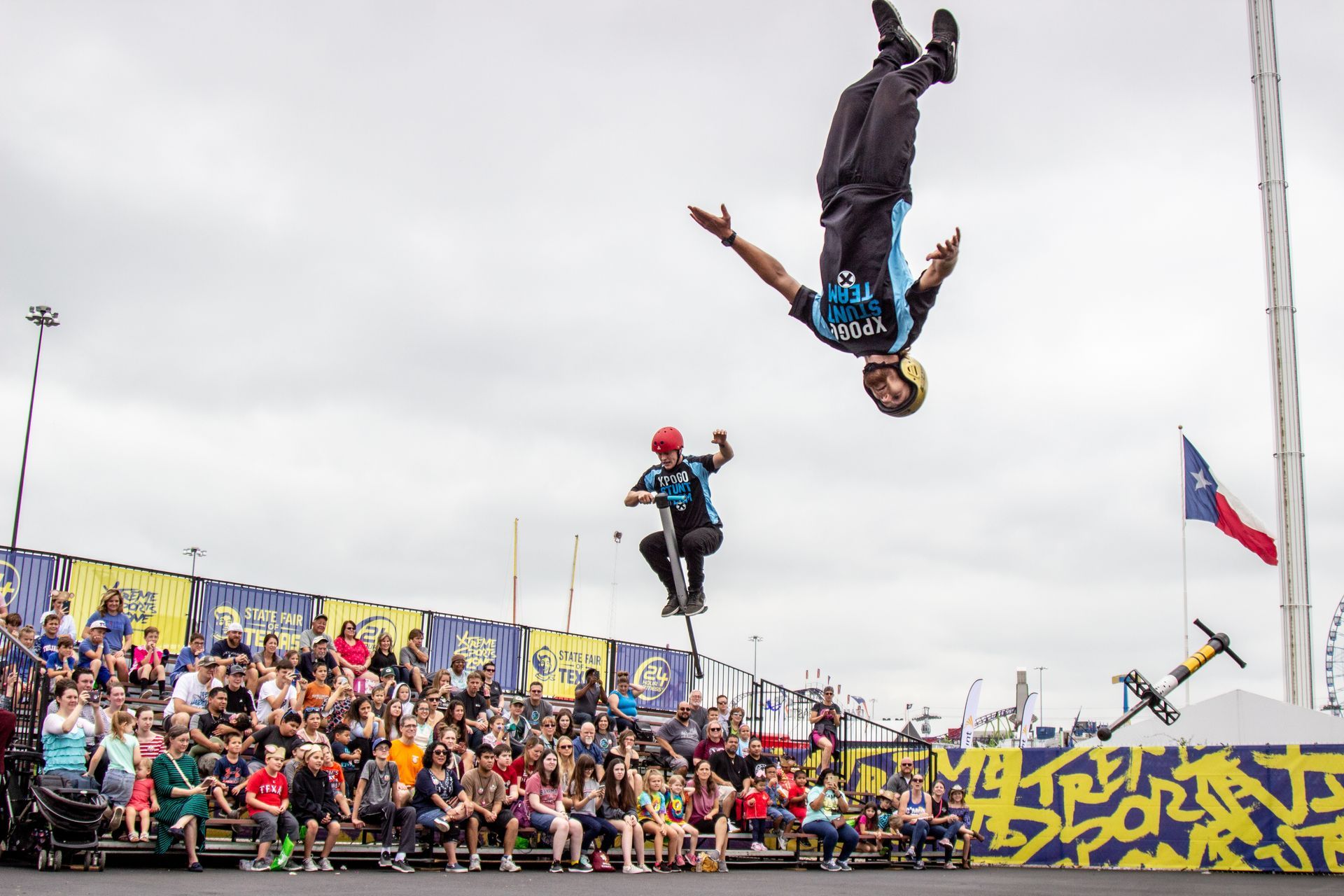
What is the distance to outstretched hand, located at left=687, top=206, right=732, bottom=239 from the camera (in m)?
7.52

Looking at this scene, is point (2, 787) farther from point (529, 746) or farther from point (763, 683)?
point (763, 683)

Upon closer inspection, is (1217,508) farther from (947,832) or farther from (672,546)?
(672,546)

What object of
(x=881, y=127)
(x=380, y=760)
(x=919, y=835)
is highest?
(x=881, y=127)

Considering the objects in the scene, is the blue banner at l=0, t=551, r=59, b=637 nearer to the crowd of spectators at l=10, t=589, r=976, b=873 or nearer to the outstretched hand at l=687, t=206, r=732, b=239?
the crowd of spectators at l=10, t=589, r=976, b=873

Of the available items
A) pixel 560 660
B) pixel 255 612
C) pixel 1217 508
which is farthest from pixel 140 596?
pixel 1217 508

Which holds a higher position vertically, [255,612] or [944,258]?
[944,258]

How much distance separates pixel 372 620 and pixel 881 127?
11481 millimetres

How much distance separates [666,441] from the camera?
34.4ft

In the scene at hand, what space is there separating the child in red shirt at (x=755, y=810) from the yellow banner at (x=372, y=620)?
16.1 feet

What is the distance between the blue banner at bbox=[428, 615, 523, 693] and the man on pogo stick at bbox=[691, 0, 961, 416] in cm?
1099

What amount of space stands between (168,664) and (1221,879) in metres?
12.3

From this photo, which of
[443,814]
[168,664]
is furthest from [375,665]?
[443,814]

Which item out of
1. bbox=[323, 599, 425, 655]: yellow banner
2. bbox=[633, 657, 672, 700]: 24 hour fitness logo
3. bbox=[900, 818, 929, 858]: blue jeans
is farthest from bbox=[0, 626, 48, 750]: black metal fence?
bbox=[900, 818, 929, 858]: blue jeans

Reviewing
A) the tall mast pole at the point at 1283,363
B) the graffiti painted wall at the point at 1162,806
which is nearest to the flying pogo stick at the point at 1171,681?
the tall mast pole at the point at 1283,363
